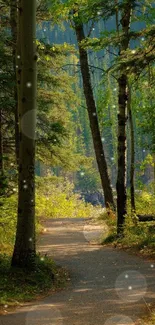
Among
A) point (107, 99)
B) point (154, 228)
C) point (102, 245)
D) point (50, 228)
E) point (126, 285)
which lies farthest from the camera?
point (50, 228)

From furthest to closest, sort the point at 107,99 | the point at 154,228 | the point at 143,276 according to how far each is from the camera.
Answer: the point at 107,99 < the point at 154,228 < the point at 143,276

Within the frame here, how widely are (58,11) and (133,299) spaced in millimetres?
7240

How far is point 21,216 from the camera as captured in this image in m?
8.05

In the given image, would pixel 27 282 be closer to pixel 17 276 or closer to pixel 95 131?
pixel 17 276

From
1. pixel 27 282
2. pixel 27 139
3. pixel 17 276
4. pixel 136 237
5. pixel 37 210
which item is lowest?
pixel 27 282

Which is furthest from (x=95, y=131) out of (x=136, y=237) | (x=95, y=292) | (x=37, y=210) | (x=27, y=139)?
(x=95, y=292)

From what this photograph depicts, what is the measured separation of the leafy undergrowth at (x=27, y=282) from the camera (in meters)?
7.02

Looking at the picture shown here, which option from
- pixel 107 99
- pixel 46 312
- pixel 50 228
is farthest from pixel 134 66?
pixel 50 228

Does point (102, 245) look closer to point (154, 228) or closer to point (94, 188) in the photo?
point (154, 228)

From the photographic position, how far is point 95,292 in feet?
24.6

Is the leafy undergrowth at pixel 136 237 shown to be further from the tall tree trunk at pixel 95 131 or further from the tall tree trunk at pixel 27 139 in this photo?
the tall tree trunk at pixel 95 131

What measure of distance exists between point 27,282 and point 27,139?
8.37 feet

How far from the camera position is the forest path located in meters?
5.81

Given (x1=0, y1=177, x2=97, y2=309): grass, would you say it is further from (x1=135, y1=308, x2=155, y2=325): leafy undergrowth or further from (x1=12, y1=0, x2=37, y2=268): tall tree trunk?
(x1=135, y1=308, x2=155, y2=325): leafy undergrowth
